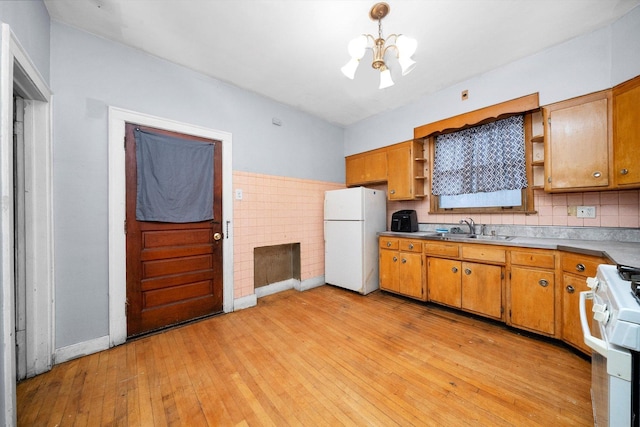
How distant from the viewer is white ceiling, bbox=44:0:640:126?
1809 millimetres

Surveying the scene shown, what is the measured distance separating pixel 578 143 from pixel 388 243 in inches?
82.6

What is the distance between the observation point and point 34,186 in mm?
1771

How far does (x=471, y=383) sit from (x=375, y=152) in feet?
10.1

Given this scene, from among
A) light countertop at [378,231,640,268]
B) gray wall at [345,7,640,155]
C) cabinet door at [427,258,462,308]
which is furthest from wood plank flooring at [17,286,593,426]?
gray wall at [345,7,640,155]

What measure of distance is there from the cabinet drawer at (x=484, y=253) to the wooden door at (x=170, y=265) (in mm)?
2776

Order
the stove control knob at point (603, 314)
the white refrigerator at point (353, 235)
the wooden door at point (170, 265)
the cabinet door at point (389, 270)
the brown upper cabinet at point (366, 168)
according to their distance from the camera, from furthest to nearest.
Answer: the brown upper cabinet at point (366, 168), the white refrigerator at point (353, 235), the cabinet door at point (389, 270), the wooden door at point (170, 265), the stove control knob at point (603, 314)

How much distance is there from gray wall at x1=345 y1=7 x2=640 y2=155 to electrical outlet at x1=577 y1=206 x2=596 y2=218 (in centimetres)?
106

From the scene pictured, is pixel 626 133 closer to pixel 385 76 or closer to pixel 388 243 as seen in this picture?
pixel 385 76

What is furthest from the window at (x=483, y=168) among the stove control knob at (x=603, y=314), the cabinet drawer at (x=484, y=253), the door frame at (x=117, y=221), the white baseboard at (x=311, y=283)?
the door frame at (x=117, y=221)

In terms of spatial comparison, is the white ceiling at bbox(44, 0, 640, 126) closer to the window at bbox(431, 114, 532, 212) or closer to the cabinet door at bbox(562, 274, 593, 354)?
the window at bbox(431, 114, 532, 212)

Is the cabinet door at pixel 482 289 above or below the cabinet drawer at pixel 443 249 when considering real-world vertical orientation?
below

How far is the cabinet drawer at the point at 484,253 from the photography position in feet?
7.72

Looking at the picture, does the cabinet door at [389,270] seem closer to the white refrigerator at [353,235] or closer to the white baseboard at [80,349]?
the white refrigerator at [353,235]

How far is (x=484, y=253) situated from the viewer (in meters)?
2.45
